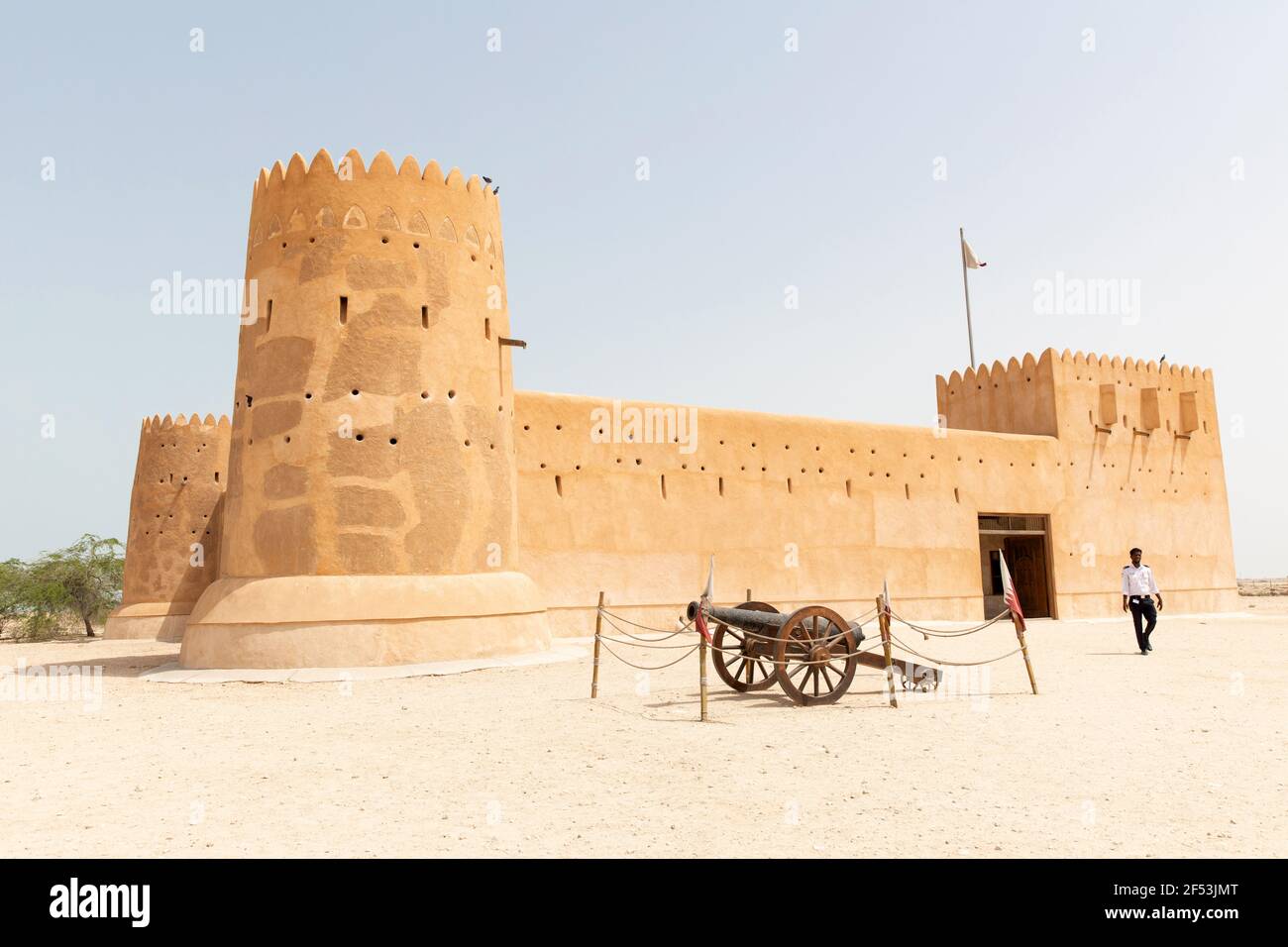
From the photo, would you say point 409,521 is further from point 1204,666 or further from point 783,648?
point 1204,666

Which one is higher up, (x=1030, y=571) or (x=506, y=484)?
(x=506, y=484)

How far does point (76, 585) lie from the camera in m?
26.9

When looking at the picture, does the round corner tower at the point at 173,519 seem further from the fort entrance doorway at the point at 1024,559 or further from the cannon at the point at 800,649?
the fort entrance doorway at the point at 1024,559

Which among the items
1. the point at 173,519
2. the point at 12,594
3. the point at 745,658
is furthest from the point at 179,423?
the point at 745,658

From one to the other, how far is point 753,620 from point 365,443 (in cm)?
563

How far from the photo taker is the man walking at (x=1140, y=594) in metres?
12.0

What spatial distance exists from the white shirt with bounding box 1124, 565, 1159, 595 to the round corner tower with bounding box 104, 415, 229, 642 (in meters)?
18.3

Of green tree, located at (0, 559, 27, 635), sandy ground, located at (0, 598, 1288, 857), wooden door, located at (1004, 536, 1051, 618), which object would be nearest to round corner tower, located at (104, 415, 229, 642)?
green tree, located at (0, 559, 27, 635)

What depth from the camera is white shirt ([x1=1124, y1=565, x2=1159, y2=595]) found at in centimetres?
1226

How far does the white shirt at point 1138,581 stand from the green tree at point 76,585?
25.5 m

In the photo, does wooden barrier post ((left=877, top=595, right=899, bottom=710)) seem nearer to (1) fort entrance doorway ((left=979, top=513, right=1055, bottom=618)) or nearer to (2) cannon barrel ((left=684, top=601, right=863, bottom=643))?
(2) cannon barrel ((left=684, top=601, right=863, bottom=643))

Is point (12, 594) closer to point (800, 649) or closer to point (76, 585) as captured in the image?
point (76, 585)

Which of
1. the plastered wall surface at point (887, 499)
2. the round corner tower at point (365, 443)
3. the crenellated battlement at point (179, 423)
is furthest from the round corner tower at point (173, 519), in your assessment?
the round corner tower at point (365, 443)
